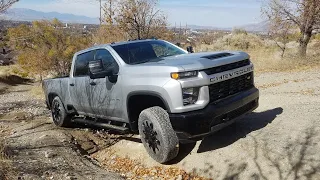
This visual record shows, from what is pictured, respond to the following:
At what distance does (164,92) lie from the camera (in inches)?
161

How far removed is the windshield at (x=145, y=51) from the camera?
5.19 m

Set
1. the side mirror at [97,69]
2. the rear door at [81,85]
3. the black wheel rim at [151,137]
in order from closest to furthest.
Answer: the black wheel rim at [151,137]
the side mirror at [97,69]
the rear door at [81,85]

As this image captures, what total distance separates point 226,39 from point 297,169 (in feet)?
110

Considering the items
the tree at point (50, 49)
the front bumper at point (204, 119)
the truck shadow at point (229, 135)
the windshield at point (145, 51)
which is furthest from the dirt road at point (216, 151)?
the tree at point (50, 49)

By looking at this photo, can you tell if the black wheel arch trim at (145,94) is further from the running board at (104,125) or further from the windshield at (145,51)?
the windshield at (145,51)

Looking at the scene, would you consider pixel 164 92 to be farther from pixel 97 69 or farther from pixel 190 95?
pixel 97 69

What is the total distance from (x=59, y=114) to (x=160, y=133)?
3.99 metres

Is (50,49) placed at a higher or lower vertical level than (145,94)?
higher

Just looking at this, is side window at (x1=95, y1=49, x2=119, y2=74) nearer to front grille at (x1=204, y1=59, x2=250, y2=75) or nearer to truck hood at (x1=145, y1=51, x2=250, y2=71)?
truck hood at (x1=145, y1=51, x2=250, y2=71)

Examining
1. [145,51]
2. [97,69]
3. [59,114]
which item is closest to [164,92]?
[97,69]

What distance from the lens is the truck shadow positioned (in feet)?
16.2

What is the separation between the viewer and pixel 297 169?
12.8ft

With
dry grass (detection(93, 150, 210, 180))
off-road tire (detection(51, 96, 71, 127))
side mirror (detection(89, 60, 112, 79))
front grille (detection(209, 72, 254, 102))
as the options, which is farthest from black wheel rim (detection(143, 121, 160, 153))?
off-road tire (detection(51, 96, 71, 127))

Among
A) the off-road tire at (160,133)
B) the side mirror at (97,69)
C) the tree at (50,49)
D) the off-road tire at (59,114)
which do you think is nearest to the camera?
the off-road tire at (160,133)
